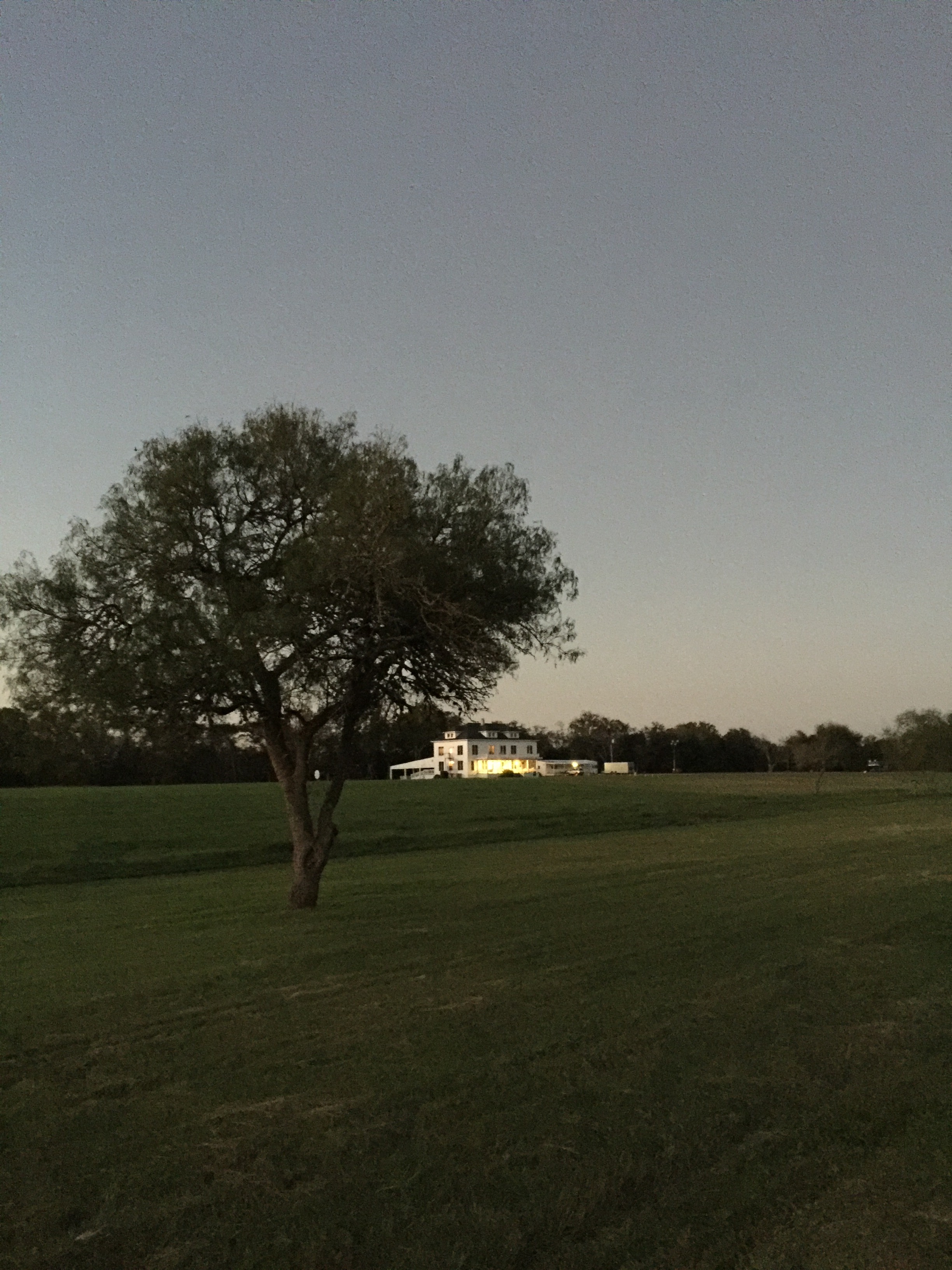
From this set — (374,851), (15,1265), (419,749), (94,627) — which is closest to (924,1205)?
(15,1265)

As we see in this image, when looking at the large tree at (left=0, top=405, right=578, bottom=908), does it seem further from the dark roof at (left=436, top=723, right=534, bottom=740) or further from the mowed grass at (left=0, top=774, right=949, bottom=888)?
the dark roof at (left=436, top=723, right=534, bottom=740)

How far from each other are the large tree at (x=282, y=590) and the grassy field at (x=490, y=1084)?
3823mm

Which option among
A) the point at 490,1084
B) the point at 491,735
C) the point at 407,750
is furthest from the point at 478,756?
the point at 490,1084

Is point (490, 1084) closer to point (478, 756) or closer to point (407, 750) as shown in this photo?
point (407, 750)

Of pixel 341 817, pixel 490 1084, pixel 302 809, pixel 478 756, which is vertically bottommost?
pixel 490 1084

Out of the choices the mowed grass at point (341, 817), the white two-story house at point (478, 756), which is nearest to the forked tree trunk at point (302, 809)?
the mowed grass at point (341, 817)

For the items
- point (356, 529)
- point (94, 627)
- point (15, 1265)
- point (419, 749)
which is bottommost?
point (15, 1265)

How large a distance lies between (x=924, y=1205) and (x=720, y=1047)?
349 cm

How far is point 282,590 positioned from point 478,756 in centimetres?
14856

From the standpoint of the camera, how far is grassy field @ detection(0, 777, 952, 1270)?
5.58 metres

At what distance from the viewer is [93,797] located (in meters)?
65.8

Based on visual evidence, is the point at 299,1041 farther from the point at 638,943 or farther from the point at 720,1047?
the point at 638,943

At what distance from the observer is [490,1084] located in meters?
8.29

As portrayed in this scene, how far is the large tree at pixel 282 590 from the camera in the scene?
16.2 metres
